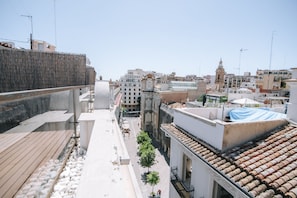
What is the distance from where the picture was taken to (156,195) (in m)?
13.9

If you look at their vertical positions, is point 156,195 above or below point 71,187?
below

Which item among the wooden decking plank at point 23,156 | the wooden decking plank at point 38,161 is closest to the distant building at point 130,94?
the wooden decking plank at point 38,161

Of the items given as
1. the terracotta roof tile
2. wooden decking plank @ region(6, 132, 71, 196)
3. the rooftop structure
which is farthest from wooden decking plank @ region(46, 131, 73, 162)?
the terracotta roof tile

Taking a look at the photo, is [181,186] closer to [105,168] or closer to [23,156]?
[105,168]

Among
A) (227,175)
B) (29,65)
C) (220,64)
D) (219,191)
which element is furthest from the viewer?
(220,64)

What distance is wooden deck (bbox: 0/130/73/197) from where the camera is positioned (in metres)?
1.59

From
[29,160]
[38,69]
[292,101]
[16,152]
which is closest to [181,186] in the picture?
[292,101]

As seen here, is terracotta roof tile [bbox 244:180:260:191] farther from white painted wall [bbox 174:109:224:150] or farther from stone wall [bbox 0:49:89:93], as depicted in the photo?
stone wall [bbox 0:49:89:93]

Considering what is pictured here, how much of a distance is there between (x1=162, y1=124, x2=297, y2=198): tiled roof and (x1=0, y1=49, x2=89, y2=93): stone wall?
9.76m

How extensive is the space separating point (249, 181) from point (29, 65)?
45.2 feet

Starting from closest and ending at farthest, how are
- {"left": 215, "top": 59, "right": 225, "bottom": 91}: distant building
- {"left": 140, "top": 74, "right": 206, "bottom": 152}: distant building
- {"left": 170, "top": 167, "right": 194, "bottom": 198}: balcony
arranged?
1. {"left": 170, "top": 167, "right": 194, "bottom": 198}: balcony
2. {"left": 140, "top": 74, "right": 206, "bottom": 152}: distant building
3. {"left": 215, "top": 59, "right": 225, "bottom": 91}: distant building

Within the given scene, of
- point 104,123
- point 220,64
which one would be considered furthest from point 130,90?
point 104,123

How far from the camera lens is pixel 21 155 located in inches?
75.5

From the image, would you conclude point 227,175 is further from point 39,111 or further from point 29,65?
point 29,65
